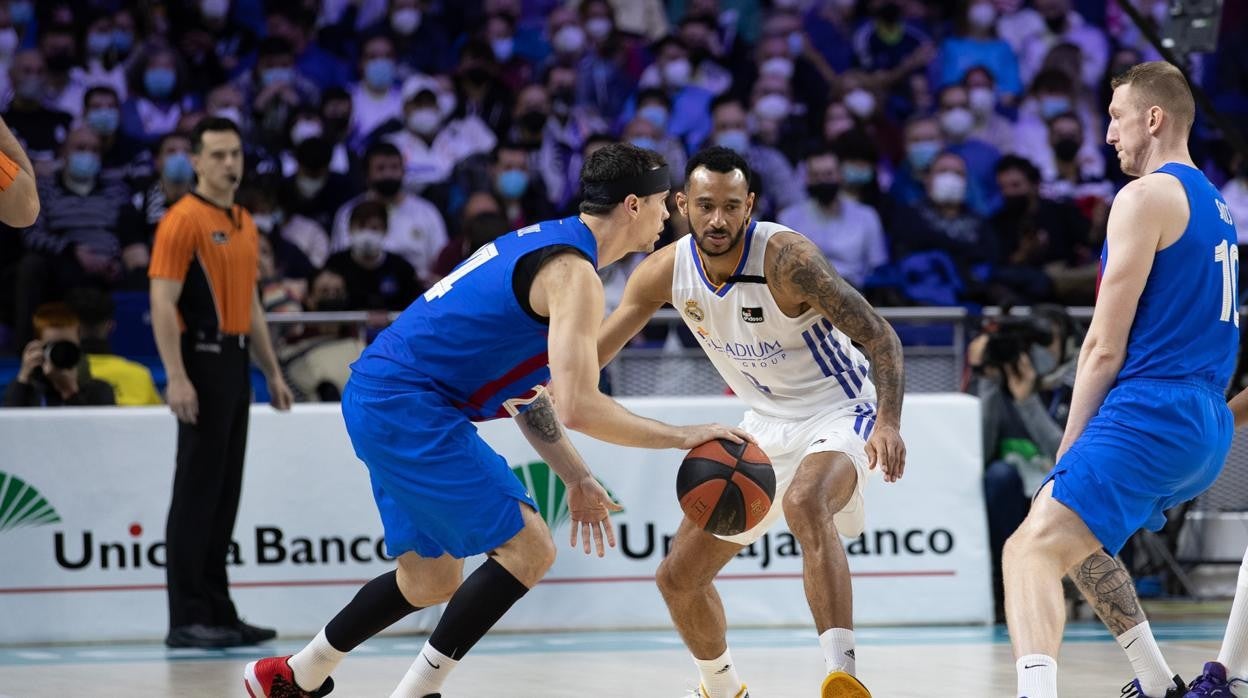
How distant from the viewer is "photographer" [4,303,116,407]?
8.62 m

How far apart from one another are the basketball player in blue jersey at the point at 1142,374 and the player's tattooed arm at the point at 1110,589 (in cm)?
34

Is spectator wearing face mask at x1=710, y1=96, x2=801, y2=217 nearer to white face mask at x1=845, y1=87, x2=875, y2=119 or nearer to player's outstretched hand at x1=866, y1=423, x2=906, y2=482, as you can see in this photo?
white face mask at x1=845, y1=87, x2=875, y2=119

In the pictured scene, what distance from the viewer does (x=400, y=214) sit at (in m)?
11.6

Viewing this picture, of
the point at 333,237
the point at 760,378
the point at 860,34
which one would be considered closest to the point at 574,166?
the point at 333,237

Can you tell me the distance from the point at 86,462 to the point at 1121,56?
9.98 meters

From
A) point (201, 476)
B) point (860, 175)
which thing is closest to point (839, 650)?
point (201, 476)

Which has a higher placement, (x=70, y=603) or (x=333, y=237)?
(x=333, y=237)

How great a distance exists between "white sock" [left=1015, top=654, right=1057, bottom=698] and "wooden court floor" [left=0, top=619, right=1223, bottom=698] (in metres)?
1.76

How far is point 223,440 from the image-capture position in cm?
783

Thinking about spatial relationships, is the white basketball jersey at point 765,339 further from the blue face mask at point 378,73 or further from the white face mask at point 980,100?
the white face mask at point 980,100

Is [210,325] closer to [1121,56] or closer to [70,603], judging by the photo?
[70,603]

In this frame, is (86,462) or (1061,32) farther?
(1061,32)

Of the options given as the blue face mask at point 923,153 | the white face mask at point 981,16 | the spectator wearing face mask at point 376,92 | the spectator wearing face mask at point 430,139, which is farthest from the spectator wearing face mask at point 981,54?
Answer: the spectator wearing face mask at point 376,92

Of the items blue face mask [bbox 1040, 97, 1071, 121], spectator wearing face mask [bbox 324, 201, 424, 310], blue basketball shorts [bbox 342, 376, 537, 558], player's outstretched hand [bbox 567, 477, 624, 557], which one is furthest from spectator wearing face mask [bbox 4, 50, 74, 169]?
blue face mask [bbox 1040, 97, 1071, 121]
